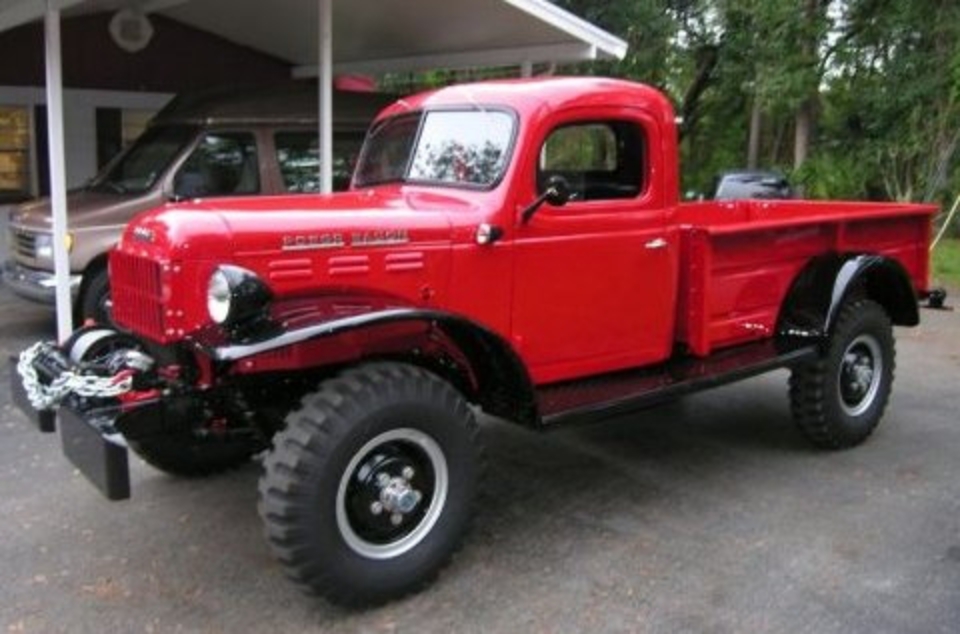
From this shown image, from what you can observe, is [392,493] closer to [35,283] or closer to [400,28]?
[35,283]

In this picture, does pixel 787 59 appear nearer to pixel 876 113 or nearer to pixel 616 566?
pixel 876 113

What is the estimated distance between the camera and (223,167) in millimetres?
9203

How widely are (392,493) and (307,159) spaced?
20.7 feet

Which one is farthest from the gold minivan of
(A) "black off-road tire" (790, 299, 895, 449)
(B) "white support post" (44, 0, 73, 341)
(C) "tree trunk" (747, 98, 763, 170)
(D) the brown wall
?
(C) "tree trunk" (747, 98, 763, 170)

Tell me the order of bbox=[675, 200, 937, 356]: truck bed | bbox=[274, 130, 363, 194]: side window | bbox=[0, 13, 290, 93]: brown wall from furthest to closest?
bbox=[0, 13, 290, 93]: brown wall → bbox=[274, 130, 363, 194]: side window → bbox=[675, 200, 937, 356]: truck bed

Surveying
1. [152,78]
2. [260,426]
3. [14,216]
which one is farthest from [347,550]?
[152,78]

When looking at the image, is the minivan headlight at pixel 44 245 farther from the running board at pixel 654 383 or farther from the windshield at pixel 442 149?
the running board at pixel 654 383

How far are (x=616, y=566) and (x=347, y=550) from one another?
46.4 inches

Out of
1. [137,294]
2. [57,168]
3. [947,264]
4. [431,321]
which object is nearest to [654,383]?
[431,321]

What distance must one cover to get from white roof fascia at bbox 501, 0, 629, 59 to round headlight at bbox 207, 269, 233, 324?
612 centimetres

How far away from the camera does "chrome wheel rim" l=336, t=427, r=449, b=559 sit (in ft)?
12.7

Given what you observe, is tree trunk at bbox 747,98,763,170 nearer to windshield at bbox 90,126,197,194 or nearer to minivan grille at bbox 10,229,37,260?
windshield at bbox 90,126,197,194

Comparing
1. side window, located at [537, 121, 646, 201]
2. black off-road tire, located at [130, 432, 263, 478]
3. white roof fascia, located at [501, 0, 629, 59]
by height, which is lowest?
black off-road tire, located at [130, 432, 263, 478]

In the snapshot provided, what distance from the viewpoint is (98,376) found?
4164 millimetres
